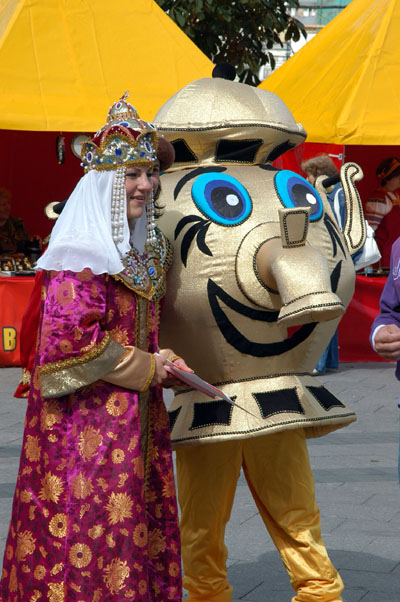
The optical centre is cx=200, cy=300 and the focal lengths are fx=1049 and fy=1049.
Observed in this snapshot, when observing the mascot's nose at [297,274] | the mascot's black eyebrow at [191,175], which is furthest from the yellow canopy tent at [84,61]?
the mascot's nose at [297,274]

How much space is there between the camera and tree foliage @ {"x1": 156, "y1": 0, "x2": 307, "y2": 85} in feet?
41.6

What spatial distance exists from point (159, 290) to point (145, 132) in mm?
542

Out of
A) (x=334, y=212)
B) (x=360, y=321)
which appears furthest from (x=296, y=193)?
(x=360, y=321)

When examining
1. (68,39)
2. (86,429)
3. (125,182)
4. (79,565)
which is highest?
(68,39)

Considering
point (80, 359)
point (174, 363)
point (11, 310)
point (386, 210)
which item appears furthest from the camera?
point (386, 210)

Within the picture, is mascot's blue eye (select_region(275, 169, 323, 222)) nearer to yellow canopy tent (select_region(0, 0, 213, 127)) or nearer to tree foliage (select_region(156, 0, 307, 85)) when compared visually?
yellow canopy tent (select_region(0, 0, 213, 127))

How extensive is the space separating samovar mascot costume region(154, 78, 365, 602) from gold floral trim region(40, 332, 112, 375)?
573 millimetres

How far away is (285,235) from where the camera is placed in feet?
11.7

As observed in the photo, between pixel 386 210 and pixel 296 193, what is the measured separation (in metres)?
7.08

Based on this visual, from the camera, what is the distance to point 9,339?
9.70 m

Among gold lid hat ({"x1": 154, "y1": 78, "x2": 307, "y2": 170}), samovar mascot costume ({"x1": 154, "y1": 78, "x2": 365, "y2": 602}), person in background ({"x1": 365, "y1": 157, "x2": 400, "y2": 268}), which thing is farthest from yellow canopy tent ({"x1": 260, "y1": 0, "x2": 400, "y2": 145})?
samovar mascot costume ({"x1": 154, "y1": 78, "x2": 365, "y2": 602})

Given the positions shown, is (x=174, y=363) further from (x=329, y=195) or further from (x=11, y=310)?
(x=11, y=310)

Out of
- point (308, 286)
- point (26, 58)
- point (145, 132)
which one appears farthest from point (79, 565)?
point (26, 58)

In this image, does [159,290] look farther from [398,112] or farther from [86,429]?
[398,112]
